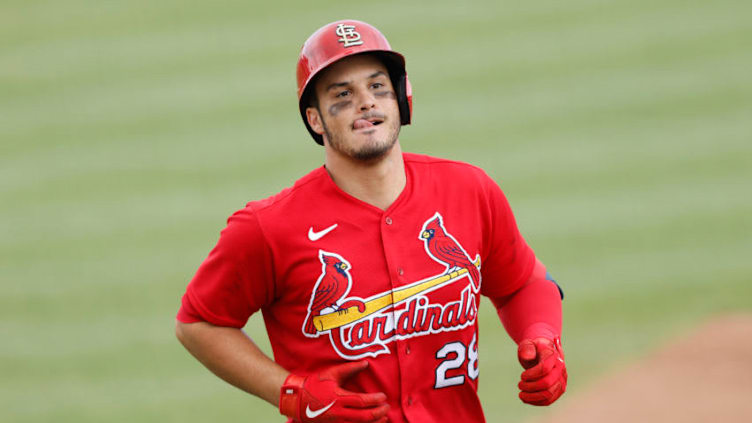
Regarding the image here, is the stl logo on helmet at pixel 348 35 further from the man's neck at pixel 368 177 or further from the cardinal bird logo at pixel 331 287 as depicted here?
the cardinal bird logo at pixel 331 287

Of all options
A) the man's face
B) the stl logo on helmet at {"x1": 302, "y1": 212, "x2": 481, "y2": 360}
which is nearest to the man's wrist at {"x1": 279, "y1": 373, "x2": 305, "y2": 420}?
the stl logo on helmet at {"x1": 302, "y1": 212, "x2": 481, "y2": 360}

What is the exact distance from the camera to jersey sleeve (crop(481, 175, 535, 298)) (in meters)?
2.13

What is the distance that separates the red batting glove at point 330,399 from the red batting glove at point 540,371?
33cm

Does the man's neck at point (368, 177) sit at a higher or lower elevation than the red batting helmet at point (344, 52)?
lower

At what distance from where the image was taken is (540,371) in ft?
6.57

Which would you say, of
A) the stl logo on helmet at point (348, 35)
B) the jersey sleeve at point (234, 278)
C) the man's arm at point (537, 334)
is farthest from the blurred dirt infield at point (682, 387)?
the stl logo on helmet at point (348, 35)

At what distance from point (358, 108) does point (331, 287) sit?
40cm

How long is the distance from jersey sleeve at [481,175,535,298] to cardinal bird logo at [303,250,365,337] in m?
0.38

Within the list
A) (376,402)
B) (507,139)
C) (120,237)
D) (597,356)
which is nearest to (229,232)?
(376,402)

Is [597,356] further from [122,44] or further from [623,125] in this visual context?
[122,44]

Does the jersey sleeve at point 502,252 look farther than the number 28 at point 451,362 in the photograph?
Yes

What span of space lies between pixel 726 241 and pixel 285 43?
421 cm

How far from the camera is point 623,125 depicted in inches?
276

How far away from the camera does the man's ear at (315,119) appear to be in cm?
204
